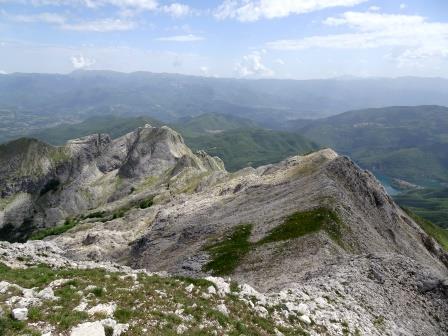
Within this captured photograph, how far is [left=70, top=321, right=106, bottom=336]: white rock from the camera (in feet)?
75.4

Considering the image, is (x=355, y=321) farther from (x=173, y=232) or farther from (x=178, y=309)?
(x=173, y=232)

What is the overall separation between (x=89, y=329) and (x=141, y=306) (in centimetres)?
470

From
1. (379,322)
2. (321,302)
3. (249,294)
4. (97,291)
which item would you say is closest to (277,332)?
(249,294)

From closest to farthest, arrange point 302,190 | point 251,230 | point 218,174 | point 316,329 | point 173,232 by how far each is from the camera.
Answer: point 316,329, point 251,230, point 302,190, point 173,232, point 218,174

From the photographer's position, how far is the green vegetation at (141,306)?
80.6 feet

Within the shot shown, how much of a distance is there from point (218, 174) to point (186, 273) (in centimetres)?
8858

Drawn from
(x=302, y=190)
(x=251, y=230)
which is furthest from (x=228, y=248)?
(x=302, y=190)

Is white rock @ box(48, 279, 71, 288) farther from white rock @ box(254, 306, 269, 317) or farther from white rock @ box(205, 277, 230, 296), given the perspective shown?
white rock @ box(254, 306, 269, 317)

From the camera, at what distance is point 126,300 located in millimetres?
27984

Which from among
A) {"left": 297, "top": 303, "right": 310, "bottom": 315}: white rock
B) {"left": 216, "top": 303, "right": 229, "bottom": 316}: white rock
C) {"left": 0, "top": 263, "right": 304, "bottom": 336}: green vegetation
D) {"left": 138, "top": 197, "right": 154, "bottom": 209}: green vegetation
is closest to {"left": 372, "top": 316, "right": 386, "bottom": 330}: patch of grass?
{"left": 297, "top": 303, "right": 310, "bottom": 315}: white rock

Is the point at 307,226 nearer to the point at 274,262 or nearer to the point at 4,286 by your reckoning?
the point at 274,262

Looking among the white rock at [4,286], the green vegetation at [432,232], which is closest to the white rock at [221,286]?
the white rock at [4,286]

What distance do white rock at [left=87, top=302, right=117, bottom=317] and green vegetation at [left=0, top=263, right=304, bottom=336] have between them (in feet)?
0.98

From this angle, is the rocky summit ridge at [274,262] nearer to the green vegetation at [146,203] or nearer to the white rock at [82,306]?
the white rock at [82,306]
